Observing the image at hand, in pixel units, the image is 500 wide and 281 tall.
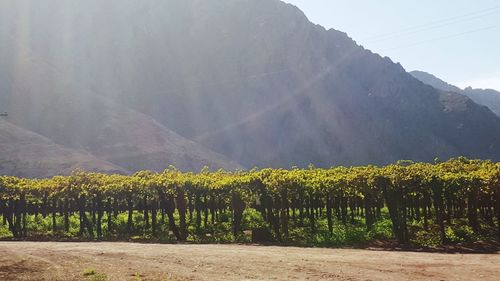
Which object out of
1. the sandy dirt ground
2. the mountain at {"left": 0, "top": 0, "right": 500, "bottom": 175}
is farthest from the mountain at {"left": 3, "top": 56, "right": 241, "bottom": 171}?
the sandy dirt ground

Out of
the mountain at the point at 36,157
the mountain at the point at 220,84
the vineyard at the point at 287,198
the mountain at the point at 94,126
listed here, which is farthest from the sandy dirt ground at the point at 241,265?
the mountain at the point at 220,84

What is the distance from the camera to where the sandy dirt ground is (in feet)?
57.2

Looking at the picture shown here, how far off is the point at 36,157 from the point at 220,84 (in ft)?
292

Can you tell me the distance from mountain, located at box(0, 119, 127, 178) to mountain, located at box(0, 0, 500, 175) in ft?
87.5

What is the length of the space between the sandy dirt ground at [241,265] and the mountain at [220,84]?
11752cm

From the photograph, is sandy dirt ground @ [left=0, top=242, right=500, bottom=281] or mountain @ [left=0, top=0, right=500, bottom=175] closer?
sandy dirt ground @ [left=0, top=242, right=500, bottom=281]

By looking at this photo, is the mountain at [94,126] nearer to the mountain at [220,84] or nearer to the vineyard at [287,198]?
the mountain at [220,84]

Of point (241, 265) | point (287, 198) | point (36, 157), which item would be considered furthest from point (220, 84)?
point (241, 265)

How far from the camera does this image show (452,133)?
196 metres

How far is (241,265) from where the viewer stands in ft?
64.7

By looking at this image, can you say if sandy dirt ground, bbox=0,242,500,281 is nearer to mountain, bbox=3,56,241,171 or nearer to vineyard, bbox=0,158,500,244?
vineyard, bbox=0,158,500,244

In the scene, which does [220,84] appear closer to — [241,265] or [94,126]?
[94,126]

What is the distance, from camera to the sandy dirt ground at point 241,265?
57.2ft

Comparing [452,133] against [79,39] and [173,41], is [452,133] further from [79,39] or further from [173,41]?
[79,39]
